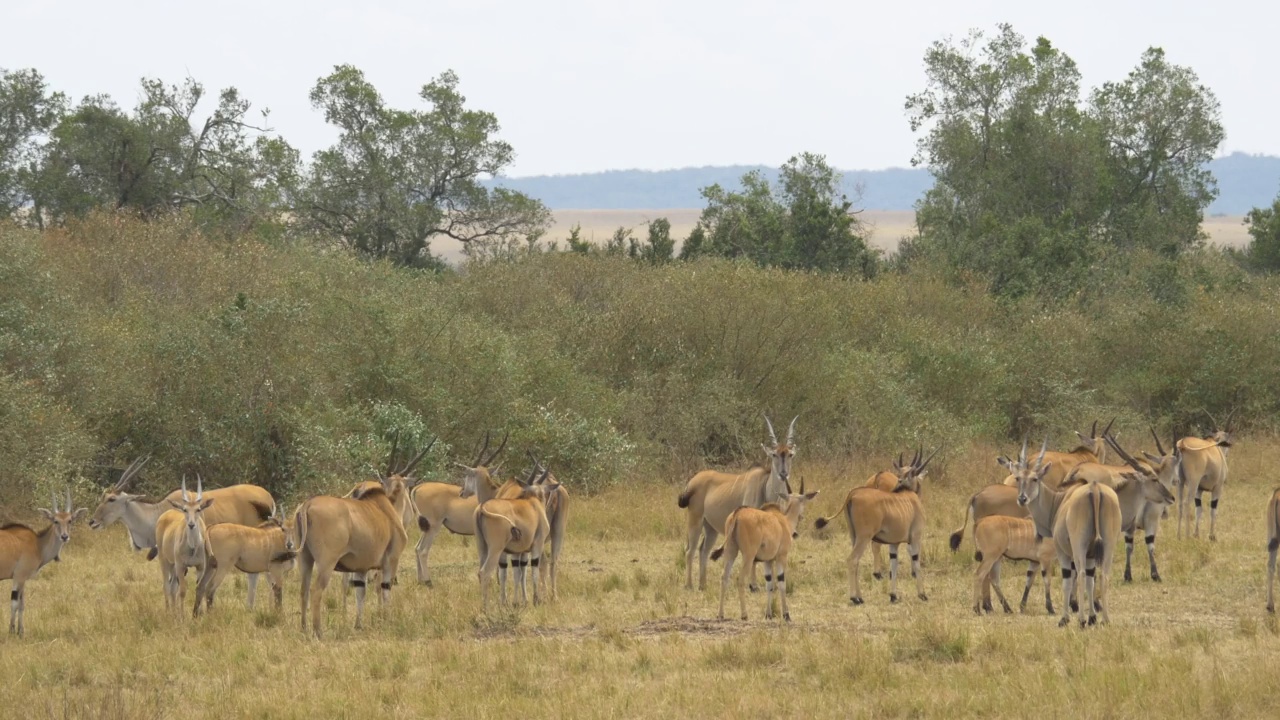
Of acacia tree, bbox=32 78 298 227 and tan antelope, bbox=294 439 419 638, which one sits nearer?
tan antelope, bbox=294 439 419 638

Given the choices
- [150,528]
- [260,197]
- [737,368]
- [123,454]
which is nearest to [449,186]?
[260,197]

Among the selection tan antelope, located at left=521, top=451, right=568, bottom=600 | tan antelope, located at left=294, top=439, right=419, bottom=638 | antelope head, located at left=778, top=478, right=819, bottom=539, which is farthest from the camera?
tan antelope, located at left=521, top=451, right=568, bottom=600

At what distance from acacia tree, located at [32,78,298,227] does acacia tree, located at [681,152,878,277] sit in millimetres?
17264

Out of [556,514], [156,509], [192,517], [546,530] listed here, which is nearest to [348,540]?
[192,517]

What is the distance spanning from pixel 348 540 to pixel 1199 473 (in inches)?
532

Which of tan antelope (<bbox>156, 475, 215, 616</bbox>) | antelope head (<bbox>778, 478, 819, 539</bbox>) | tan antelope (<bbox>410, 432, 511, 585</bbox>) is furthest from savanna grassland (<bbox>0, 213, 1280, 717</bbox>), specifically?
antelope head (<bbox>778, 478, 819, 539</bbox>)

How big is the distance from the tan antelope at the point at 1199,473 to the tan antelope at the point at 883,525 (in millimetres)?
6458

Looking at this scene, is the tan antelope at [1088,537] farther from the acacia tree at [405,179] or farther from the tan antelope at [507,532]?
the acacia tree at [405,179]

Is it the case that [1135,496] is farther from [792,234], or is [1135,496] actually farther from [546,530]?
[792,234]

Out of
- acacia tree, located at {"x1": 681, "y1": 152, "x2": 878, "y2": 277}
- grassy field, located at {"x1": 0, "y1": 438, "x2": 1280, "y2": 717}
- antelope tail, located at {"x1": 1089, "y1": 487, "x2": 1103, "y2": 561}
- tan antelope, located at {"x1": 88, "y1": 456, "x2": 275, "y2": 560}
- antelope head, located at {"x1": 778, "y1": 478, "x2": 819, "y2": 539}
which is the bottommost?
grassy field, located at {"x1": 0, "y1": 438, "x2": 1280, "y2": 717}

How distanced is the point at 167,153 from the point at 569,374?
26322 millimetres

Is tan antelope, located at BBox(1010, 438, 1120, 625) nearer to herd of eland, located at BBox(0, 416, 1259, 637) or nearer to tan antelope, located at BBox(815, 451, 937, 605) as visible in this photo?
herd of eland, located at BBox(0, 416, 1259, 637)

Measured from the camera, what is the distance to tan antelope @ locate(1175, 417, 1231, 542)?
2211cm

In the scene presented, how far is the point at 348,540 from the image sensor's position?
15047 mm
